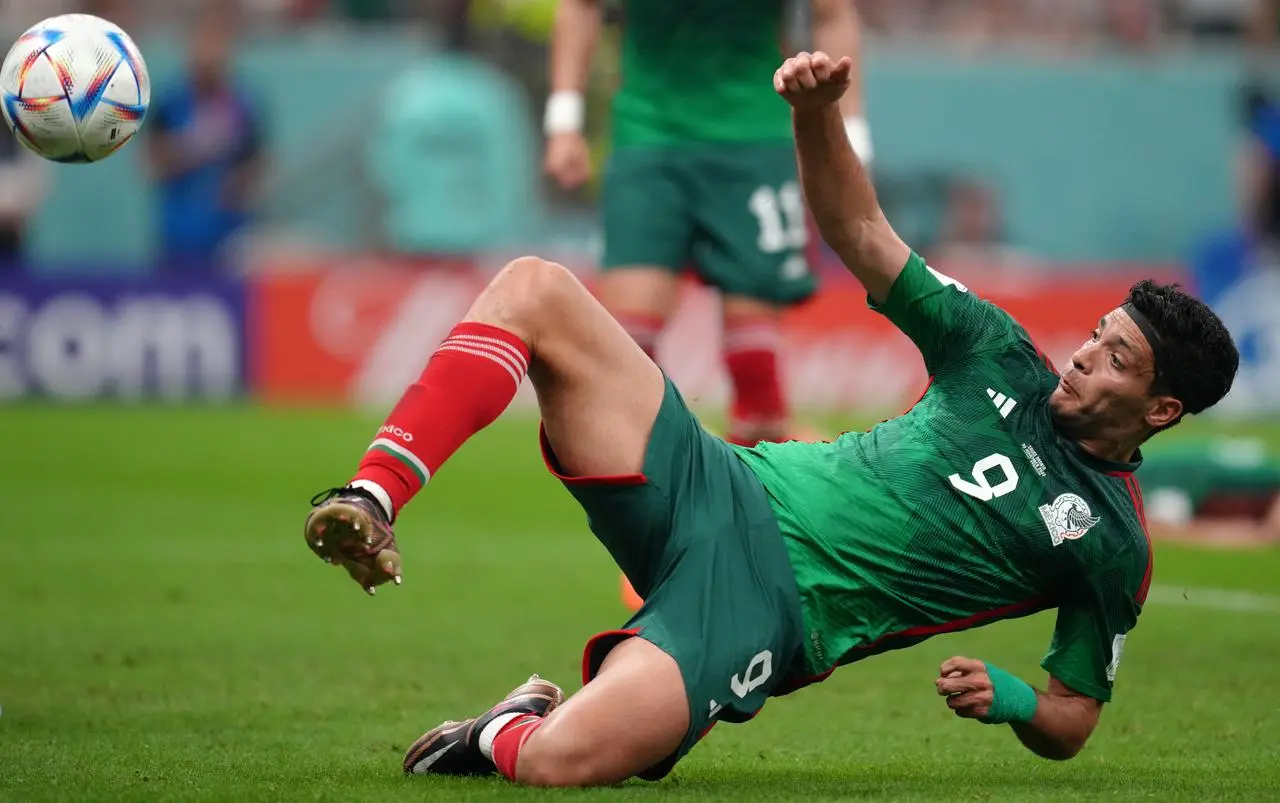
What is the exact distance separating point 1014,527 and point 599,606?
321 centimetres

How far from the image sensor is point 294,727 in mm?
4926

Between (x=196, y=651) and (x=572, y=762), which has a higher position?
(x=572, y=762)

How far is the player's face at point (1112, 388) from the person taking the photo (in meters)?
4.30

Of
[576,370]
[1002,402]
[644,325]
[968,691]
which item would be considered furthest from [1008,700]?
[644,325]

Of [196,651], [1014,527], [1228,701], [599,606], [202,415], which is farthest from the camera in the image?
[202,415]

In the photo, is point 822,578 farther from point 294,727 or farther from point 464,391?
point 294,727

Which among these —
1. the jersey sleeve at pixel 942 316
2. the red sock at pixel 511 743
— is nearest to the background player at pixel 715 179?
the jersey sleeve at pixel 942 316

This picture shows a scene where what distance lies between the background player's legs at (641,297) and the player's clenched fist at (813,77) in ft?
9.50

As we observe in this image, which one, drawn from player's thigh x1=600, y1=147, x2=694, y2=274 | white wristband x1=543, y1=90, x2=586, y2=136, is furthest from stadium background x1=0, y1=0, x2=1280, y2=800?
white wristband x1=543, y1=90, x2=586, y2=136

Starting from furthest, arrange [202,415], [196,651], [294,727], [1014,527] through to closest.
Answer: [202,415], [196,651], [294,727], [1014,527]

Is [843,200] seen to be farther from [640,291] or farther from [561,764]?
[640,291]

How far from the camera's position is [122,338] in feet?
50.4

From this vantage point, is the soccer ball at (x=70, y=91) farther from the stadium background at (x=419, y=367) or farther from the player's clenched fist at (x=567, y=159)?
the player's clenched fist at (x=567, y=159)

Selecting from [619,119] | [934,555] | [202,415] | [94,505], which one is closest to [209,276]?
[202,415]
